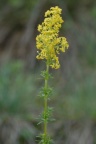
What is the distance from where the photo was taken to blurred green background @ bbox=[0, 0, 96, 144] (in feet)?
19.4

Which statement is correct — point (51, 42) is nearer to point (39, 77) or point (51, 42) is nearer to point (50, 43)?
point (50, 43)

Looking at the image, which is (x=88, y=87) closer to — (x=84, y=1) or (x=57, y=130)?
(x=57, y=130)

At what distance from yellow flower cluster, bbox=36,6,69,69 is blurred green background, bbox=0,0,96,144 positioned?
1.87 m

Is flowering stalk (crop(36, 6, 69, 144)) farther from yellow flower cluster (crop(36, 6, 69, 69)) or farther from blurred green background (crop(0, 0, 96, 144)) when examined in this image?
blurred green background (crop(0, 0, 96, 144))

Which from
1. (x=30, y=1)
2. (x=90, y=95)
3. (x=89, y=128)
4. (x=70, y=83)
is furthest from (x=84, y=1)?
(x=89, y=128)

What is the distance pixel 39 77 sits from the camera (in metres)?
6.90

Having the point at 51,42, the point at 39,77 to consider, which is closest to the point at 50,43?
the point at 51,42

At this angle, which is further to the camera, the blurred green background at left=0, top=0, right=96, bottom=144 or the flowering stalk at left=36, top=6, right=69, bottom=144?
the blurred green background at left=0, top=0, right=96, bottom=144

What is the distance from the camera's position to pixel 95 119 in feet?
20.7

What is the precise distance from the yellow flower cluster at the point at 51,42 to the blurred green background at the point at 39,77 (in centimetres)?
187

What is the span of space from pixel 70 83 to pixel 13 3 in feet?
6.85

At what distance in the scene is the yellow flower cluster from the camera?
230cm

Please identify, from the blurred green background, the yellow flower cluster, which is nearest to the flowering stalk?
the yellow flower cluster

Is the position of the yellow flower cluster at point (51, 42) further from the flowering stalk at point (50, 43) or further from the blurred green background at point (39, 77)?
the blurred green background at point (39, 77)
